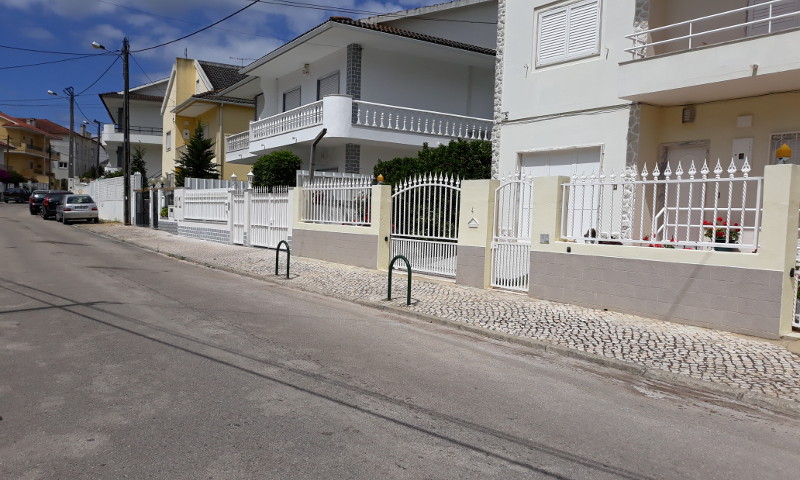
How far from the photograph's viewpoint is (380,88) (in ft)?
67.1

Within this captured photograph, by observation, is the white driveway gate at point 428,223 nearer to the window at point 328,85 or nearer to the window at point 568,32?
the window at point 568,32

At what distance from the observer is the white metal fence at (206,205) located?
19359 millimetres

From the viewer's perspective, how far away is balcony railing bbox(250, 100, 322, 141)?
63.1ft

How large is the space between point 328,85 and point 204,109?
15.9 m

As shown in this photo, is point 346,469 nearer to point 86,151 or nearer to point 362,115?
point 362,115

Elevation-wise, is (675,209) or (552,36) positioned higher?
(552,36)

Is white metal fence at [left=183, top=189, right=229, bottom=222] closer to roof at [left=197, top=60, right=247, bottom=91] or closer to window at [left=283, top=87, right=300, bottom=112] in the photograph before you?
window at [left=283, top=87, right=300, bottom=112]

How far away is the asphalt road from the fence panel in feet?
28.1

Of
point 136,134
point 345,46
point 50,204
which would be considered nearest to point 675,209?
point 345,46

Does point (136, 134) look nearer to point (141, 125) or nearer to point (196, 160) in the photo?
point (141, 125)

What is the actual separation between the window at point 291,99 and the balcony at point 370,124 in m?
2.50

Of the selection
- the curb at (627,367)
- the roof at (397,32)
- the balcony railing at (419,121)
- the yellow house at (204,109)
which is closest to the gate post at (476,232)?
the curb at (627,367)

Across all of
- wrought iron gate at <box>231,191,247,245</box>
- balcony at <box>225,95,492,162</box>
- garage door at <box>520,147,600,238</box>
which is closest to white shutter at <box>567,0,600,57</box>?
garage door at <box>520,147,600,238</box>

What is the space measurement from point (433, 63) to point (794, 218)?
1617 cm
